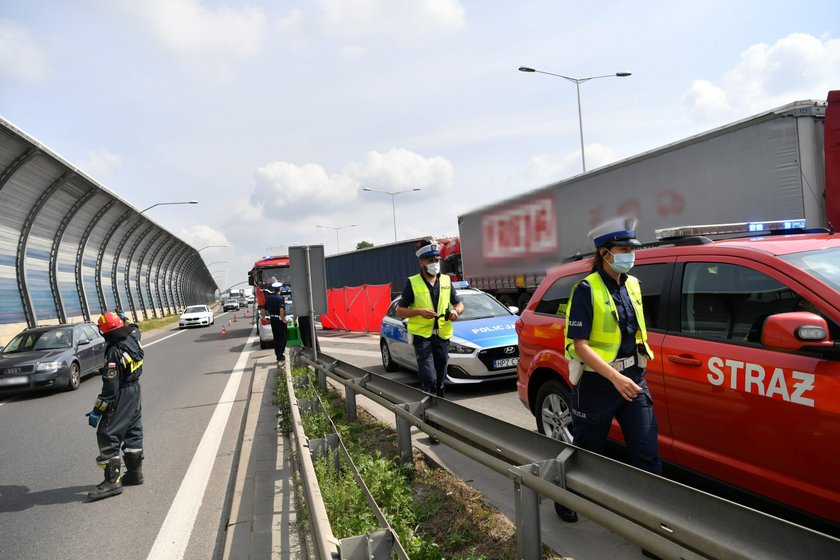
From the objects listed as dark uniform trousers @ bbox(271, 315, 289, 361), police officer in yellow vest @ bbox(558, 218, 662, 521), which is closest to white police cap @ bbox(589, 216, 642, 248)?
police officer in yellow vest @ bbox(558, 218, 662, 521)

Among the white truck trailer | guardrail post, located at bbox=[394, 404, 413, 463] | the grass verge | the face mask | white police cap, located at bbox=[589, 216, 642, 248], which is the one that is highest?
the white truck trailer

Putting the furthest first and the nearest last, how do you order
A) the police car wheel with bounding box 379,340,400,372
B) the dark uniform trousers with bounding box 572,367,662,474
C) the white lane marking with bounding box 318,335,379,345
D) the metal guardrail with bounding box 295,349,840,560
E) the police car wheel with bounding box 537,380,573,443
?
the white lane marking with bounding box 318,335,379,345 → the police car wheel with bounding box 379,340,400,372 → the police car wheel with bounding box 537,380,573,443 → the dark uniform trousers with bounding box 572,367,662,474 → the metal guardrail with bounding box 295,349,840,560

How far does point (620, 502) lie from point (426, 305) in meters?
3.43

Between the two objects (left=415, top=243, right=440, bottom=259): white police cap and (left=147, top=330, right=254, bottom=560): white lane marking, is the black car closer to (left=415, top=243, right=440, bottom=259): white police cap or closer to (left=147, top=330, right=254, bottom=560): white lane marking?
(left=147, top=330, right=254, bottom=560): white lane marking

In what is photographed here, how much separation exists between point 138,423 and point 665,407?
4820 millimetres

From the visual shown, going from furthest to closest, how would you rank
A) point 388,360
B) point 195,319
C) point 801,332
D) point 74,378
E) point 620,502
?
point 195,319 < point 74,378 < point 388,360 < point 801,332 < point 620,502

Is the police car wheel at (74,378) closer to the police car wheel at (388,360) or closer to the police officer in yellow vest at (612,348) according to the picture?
the police car wheel at (388,360)

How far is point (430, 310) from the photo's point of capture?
5742 mm

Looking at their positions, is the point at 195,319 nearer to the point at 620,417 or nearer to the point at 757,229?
the point at 757,229

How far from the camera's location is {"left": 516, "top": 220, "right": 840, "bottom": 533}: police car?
281 cm

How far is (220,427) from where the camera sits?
7930 mm

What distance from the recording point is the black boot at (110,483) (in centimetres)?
539

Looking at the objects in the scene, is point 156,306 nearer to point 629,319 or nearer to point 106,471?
point 106,471

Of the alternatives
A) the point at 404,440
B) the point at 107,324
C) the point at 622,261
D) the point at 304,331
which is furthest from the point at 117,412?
the point at 304,331
